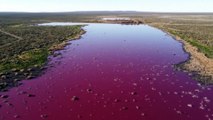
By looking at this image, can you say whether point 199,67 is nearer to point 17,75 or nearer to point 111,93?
point 111,93

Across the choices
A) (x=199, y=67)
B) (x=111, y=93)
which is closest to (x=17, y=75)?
(x=111, y=93)

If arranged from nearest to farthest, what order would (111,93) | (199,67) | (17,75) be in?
(111,93) < (17,75) < (199,67)

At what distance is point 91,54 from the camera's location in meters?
38.2

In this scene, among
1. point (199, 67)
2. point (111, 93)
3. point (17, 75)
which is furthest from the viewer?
point (199, 67)

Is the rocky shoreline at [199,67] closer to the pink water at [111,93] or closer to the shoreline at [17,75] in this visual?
the pink water at [111,93]

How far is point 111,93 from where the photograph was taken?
74.0 feet

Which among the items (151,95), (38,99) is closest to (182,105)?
(151,95)

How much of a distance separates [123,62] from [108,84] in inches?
350

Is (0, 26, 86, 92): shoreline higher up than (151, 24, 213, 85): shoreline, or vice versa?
(0, 26, 86, 92): shoreline

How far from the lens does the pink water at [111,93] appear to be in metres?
18.6

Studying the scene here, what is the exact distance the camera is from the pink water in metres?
18.6

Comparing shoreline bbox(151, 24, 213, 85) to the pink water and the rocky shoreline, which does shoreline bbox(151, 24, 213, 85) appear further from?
the pink water

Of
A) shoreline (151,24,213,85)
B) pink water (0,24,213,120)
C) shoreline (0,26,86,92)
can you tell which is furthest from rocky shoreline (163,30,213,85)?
shoreline (0,26,86,92)

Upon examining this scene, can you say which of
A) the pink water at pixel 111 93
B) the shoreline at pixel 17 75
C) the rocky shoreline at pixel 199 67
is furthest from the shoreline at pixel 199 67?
the shoreline at pixel 17 75
